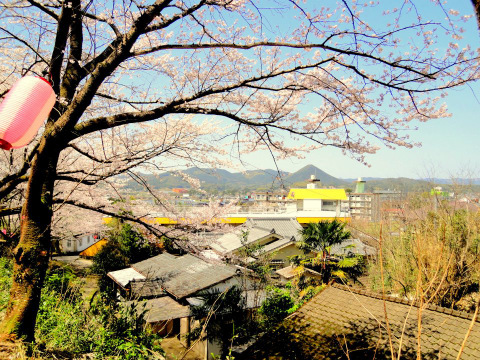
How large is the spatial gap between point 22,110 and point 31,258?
66.1 inches

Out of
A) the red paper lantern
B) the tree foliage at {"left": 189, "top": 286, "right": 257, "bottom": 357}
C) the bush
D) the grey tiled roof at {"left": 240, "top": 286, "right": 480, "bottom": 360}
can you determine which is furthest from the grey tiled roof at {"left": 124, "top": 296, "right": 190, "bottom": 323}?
the red paper lantern

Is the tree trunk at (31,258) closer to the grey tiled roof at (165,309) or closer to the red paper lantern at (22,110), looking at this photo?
the red paper lantern at (22,110)

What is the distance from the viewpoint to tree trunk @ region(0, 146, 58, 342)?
3021 millimetres

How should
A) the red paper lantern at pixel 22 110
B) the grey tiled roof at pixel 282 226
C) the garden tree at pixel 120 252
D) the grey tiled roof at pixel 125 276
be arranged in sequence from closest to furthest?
the red paper lantern at pixel 22 110 → the grey tiled roof at pixel 125 276 → the garden tree at pixel 120 252 → the grey tiled roof at pixel 282 226

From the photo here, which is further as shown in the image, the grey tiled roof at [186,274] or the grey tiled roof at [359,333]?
the grey tiled roof at [186,274]

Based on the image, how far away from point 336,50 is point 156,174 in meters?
3.72

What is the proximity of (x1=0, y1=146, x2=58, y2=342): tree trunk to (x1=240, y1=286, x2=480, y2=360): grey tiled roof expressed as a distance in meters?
3.10

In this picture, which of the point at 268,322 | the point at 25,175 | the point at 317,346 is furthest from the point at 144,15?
the point at 268,322

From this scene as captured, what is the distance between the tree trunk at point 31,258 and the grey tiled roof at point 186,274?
5.21m

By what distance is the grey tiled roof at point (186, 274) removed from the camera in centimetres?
905

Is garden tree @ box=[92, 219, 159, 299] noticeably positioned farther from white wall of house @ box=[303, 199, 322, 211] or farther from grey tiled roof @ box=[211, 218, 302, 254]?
white wall of house @ box=[303, 199, 322, 211]

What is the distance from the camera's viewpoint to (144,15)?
274 centimetres

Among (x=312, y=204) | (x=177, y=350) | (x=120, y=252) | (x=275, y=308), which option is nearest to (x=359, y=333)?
(x=275, y=308)

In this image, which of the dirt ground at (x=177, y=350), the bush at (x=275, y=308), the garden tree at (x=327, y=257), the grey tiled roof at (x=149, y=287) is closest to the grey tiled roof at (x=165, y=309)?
the grey tiled roof at (x=149, y=287)
